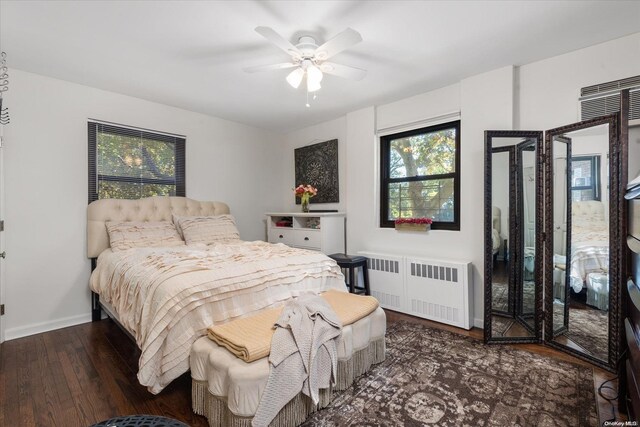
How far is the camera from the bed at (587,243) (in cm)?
218

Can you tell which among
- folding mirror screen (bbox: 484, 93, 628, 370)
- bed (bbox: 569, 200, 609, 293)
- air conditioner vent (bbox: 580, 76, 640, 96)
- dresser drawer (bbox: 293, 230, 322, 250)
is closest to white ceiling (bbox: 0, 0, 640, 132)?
air conditioner vent (bbox: 580, 76, 640, 96)

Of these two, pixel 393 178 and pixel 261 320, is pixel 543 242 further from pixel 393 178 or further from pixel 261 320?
pixel 261 320

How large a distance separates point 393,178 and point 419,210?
523mm

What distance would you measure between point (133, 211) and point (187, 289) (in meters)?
2.10

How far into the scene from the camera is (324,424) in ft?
5.36

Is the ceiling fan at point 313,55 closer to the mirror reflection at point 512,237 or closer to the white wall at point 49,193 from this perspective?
the mirror reflection at point 512,237

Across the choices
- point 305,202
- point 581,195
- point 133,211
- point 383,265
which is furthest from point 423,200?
point 133,211

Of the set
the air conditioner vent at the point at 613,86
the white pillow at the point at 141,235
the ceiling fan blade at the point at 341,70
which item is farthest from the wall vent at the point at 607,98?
the white pillow at the point at 141,235

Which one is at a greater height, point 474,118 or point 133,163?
point 474,118

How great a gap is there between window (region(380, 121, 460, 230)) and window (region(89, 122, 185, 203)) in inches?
103

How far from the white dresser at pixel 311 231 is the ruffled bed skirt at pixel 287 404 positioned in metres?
1.94

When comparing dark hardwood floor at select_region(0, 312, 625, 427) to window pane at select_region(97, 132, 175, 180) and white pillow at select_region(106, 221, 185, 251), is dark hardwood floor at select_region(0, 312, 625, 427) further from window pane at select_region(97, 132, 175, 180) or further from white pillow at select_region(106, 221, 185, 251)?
window pane at select_region(97, 132, 175, 180)

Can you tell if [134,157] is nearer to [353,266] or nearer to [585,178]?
[353,266]

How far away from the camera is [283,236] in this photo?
4.34m
